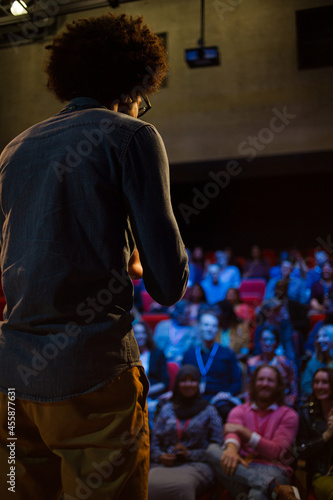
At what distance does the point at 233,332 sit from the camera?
4.18 meters

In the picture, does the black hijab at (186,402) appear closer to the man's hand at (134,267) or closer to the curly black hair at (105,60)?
the man's hand at (134,267)

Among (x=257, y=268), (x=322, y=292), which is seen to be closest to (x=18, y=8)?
(x=257, y=268)

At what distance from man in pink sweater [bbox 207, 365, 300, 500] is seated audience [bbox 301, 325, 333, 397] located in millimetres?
329

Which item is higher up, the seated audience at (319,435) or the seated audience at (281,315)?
the seated audience at (281,315)

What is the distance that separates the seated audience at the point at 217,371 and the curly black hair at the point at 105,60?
314 cm

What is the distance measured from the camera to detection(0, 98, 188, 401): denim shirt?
26.0 inches

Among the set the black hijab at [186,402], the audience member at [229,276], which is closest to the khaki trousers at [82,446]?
the black hijab at [186,402]

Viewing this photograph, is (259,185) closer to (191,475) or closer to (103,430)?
(191,475)

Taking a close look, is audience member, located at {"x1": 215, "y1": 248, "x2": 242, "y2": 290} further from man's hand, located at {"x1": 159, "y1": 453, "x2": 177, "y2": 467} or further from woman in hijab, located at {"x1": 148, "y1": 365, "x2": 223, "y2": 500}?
man's hand, located at {"x1": 159, "y1": 453, "x2": 177, "y2": 467}

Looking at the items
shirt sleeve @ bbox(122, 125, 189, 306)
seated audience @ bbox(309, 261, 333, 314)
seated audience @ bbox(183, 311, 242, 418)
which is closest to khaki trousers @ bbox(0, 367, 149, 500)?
shirt sleeve @ bbox(122, 125, 189, 306)

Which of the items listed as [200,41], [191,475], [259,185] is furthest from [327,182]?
[191,475]

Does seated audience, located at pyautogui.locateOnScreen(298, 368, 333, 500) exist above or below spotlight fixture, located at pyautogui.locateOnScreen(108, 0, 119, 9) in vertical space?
below

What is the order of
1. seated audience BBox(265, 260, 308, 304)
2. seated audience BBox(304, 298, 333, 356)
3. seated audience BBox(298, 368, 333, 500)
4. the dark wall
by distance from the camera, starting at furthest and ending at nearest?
the dark wall
seated audience BBox(265, 260, 308, 304)
seated audience BBox(304, 298, 333, 356)
seated audience BBox(298, 368, 333, 500)

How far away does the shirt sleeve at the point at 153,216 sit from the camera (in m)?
0.68
